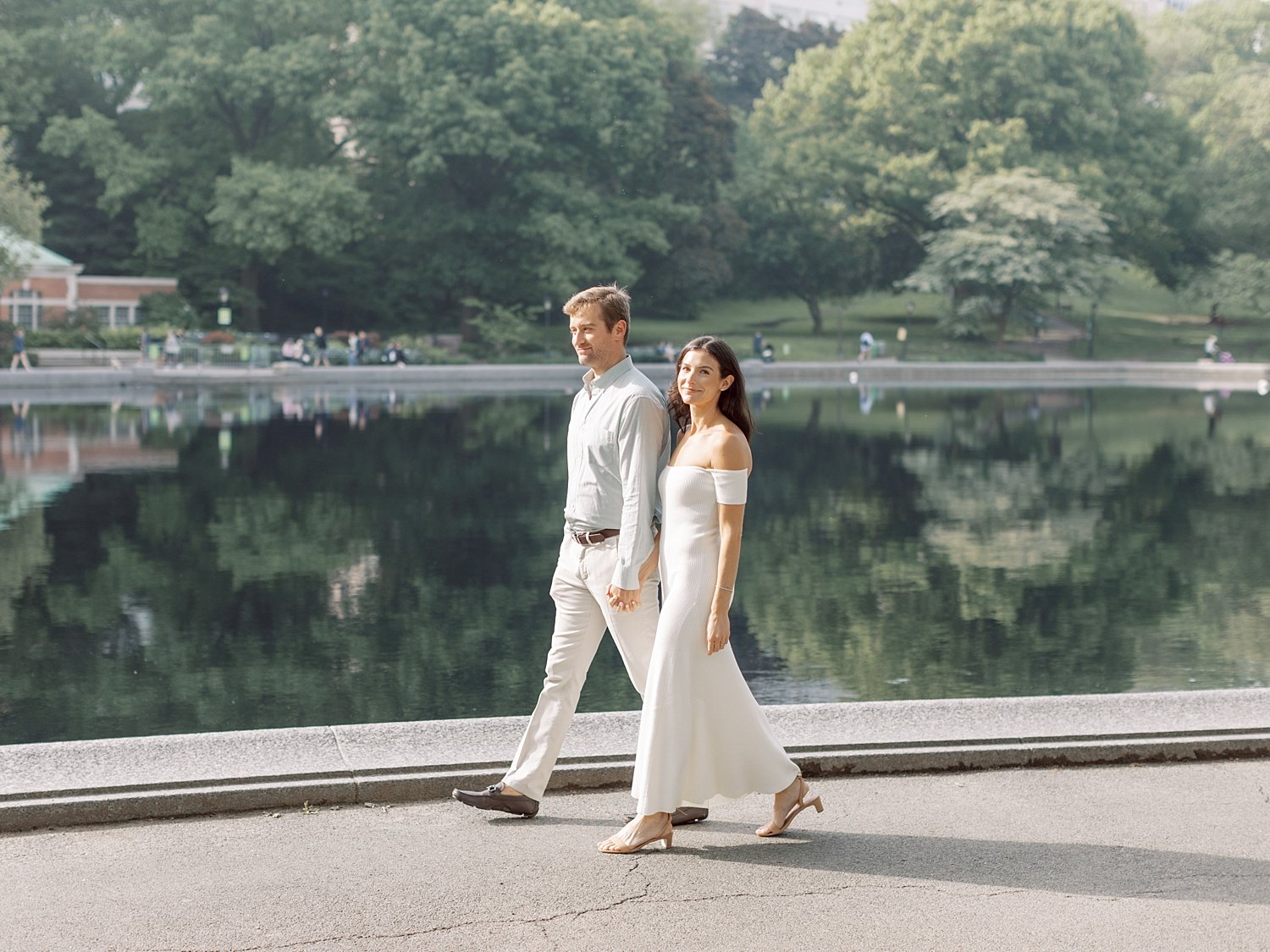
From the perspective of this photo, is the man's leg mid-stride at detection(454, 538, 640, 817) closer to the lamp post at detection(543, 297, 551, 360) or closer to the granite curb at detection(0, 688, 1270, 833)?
the granite curb at detection(0, 688, 1270, 833)

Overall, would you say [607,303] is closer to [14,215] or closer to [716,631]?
[716,631]

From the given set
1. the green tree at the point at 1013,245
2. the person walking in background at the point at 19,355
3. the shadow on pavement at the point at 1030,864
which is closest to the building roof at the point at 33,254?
the person walking in background at the point at 19,355

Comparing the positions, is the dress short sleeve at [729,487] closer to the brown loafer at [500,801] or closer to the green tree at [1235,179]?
the brown loafer at [500,801]

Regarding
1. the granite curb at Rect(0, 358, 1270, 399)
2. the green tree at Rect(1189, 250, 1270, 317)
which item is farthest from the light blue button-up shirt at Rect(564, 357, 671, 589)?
the green tree at Rect(1189, 250, 1270, 317)

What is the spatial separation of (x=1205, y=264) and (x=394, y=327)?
3678 cm

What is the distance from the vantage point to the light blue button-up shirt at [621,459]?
16.4 ft

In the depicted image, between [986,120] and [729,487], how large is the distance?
67.9 meters

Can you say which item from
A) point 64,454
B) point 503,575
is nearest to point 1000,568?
point 503,575

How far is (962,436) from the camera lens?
27.4m

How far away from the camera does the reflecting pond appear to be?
939cm

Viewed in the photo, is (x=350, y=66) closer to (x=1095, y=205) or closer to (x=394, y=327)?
(x=394, y=327)

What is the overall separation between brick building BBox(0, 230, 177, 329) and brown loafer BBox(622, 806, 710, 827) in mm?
50332

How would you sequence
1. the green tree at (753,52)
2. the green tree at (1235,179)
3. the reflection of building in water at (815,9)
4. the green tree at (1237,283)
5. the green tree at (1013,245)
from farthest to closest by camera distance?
1. the reflection of building in water at (815,9)
2. the green tree at (753,52)
3. the green tree at (1235,179)
4. the green tree at (1237,283)
5. the green tree at (1013,245)

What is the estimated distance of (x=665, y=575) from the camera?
16.5 ft
